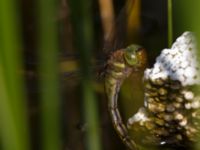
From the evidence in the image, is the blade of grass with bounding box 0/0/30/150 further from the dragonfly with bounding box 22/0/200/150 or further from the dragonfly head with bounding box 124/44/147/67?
the dragonfly head with bounding box 124/44/147/67

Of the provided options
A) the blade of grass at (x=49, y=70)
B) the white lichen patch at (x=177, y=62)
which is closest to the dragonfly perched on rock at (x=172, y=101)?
the white lichen patch at (x=177, y=62)

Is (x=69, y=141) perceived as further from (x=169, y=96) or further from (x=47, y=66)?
(x=47, y=66)

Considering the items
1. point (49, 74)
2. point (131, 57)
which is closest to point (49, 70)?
point (49, 74)

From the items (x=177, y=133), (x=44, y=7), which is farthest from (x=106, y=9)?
(x=44, y=7)

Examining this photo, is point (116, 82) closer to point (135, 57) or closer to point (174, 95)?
point (135, 57)

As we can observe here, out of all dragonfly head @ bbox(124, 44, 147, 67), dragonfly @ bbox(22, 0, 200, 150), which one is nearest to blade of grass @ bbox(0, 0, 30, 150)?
dragonfly @ bbox(22, 0, 200, 150)
